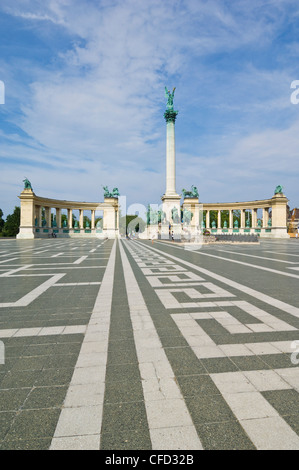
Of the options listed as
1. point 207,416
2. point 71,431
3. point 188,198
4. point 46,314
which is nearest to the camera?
point 71,431

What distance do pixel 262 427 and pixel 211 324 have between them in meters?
2.93

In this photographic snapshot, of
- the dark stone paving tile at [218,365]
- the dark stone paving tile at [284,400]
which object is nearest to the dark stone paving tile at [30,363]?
the dark stone paving tile at [218,365]

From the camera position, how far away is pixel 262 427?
269 centimetres

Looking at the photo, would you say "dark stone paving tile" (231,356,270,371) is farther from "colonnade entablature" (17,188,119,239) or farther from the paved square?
"colonnade entablature" (17,188,119,239)

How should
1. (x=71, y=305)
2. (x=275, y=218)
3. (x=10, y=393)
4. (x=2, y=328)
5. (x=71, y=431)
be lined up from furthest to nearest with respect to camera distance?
(x=275, y=218) < (x=71, y=305) < (x=2, y=328) < (x=10, y=393) < (x=71, y=431)

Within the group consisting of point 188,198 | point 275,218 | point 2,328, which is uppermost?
point 188,198

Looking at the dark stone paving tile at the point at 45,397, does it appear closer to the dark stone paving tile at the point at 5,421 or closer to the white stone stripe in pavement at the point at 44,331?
the dark stone paving tile at the point at 5,421

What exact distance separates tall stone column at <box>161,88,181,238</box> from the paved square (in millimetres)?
53461

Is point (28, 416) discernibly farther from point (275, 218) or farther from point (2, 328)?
point (275, 218)

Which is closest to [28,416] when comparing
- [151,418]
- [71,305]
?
[151,418]

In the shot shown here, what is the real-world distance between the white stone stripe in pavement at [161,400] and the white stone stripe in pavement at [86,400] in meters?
0.52

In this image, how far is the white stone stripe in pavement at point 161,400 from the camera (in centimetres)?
253

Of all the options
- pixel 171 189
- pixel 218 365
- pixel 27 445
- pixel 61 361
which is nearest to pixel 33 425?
pixel 27 445

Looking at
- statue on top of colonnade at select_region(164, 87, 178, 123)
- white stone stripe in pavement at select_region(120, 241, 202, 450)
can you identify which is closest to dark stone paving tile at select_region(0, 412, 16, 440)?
white stone stripe in pavement at select_region(120, 241, 202, 450)
